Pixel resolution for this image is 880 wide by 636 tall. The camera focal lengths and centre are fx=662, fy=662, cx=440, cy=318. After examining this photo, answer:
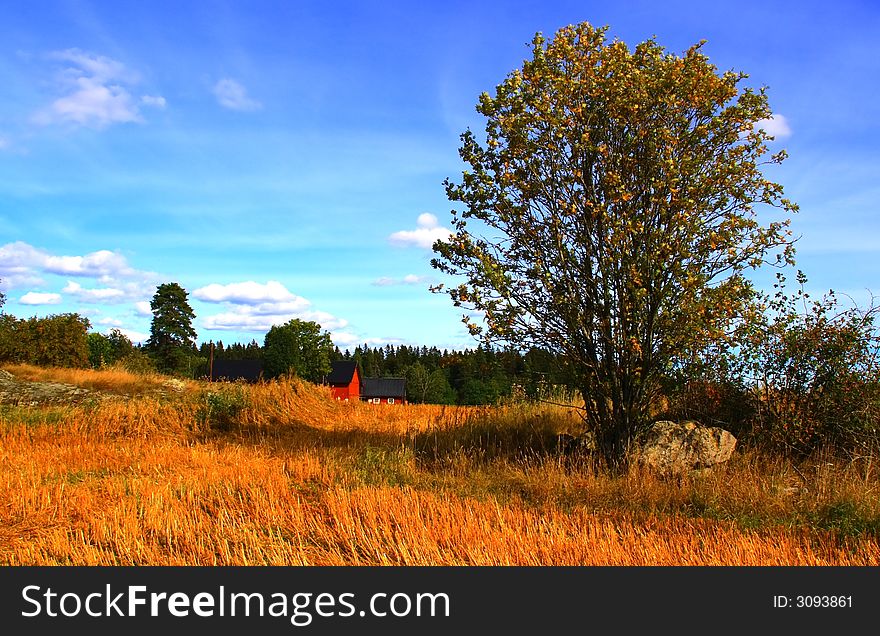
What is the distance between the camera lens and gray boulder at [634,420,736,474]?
960cm

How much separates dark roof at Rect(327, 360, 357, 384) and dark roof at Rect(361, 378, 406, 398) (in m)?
10.4

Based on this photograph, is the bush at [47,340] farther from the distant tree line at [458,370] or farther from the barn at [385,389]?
the barn at [385,389]

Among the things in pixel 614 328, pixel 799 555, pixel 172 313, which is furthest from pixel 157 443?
pixel 172 313

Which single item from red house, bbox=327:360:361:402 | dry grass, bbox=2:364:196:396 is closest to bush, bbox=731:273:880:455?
dry grass, bbox=2:364:196:396

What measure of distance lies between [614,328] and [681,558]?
465cm

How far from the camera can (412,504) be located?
272 inches

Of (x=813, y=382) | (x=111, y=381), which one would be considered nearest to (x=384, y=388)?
(x=111, y=381)

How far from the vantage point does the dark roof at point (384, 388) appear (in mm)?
94000

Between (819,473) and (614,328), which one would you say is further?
(614,328)

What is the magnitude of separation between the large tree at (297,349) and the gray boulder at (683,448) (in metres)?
59.0

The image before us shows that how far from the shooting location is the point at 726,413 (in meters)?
11.0

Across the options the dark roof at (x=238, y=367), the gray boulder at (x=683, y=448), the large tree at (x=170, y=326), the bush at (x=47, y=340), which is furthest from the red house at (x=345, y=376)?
the gray boulder at (x=683, y=448)

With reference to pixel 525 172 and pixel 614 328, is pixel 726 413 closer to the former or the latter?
pixel 614 328
